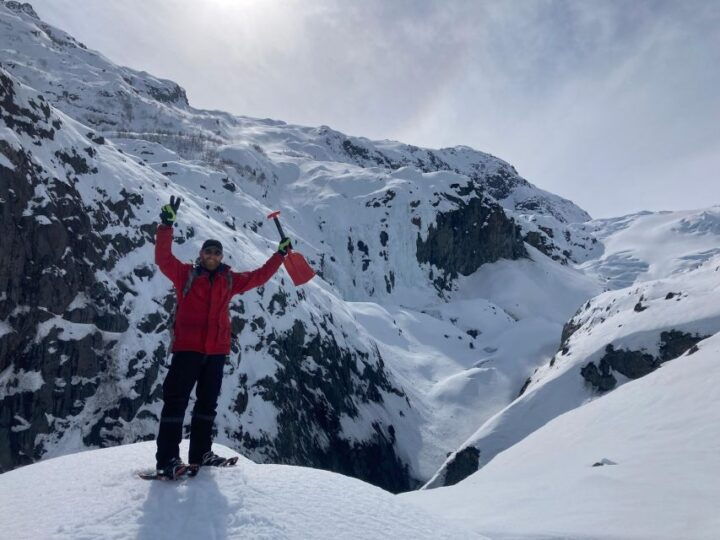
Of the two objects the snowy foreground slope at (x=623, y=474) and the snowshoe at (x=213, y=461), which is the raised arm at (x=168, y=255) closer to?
the snowshoe at (x=213, y=461)

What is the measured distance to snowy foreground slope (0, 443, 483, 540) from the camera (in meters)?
3.75

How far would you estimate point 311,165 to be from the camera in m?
96.1

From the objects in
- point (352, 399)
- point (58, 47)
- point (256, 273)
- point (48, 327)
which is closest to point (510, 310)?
point (352, 399)

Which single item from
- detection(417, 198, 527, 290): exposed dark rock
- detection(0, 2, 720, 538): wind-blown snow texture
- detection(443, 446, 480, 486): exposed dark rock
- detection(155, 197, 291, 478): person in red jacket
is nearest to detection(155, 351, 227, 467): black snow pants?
detection(155, 197, 291, 478): person in red jacket

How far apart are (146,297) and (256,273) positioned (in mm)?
26079

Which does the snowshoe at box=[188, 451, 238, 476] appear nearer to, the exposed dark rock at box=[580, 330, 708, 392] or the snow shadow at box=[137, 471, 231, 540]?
the snow shadow at box=[137, 471, 231, 540]

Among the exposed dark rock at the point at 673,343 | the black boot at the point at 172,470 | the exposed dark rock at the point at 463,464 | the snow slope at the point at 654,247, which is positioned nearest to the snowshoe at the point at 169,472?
the black boot at the point at 172,470

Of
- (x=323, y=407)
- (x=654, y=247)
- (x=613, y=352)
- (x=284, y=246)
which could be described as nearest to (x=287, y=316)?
(x=323, y=407)

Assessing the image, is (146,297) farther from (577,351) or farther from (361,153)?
(361,153)

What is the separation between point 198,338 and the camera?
557cm

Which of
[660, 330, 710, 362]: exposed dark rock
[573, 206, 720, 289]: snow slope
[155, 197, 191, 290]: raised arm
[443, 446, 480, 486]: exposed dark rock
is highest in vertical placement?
[573, 206, 720, 289]: snow slope

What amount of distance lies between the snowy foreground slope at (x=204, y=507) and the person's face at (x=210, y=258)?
2.22 meters

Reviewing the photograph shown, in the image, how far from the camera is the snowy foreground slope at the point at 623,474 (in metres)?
5.48

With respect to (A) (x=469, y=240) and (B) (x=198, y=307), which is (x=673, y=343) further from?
(A) (x=469, y=240)
